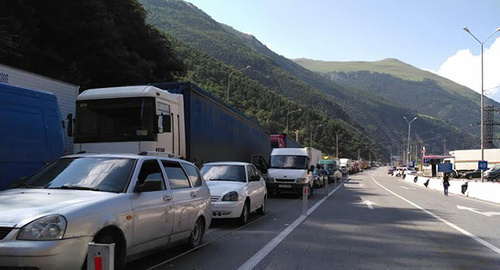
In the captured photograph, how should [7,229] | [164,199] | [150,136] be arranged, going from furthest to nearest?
[150,136]
[164,199]
[7,229]

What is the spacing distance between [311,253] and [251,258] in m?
1.14

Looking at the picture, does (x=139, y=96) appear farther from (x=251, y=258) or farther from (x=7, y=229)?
(x=7, y=229)

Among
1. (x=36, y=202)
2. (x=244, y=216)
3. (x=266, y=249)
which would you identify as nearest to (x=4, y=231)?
(x=36, y=202)

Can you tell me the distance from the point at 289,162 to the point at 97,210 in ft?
54.1

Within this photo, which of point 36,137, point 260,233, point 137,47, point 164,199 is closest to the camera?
point 164,199

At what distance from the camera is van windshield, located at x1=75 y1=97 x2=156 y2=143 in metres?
10.2

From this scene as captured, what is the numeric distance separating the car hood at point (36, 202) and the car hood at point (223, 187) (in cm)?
514

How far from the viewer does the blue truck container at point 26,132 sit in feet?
23.6

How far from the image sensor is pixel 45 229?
4297 mm

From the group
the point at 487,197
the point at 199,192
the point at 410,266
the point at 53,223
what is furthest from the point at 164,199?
the point at 487,197

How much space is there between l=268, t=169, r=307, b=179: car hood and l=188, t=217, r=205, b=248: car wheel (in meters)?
12.1

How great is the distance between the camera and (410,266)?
6.57m

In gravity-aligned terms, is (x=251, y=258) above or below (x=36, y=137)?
below

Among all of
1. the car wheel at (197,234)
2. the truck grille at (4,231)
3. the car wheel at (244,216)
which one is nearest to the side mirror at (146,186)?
the truck grille at (4,231)
